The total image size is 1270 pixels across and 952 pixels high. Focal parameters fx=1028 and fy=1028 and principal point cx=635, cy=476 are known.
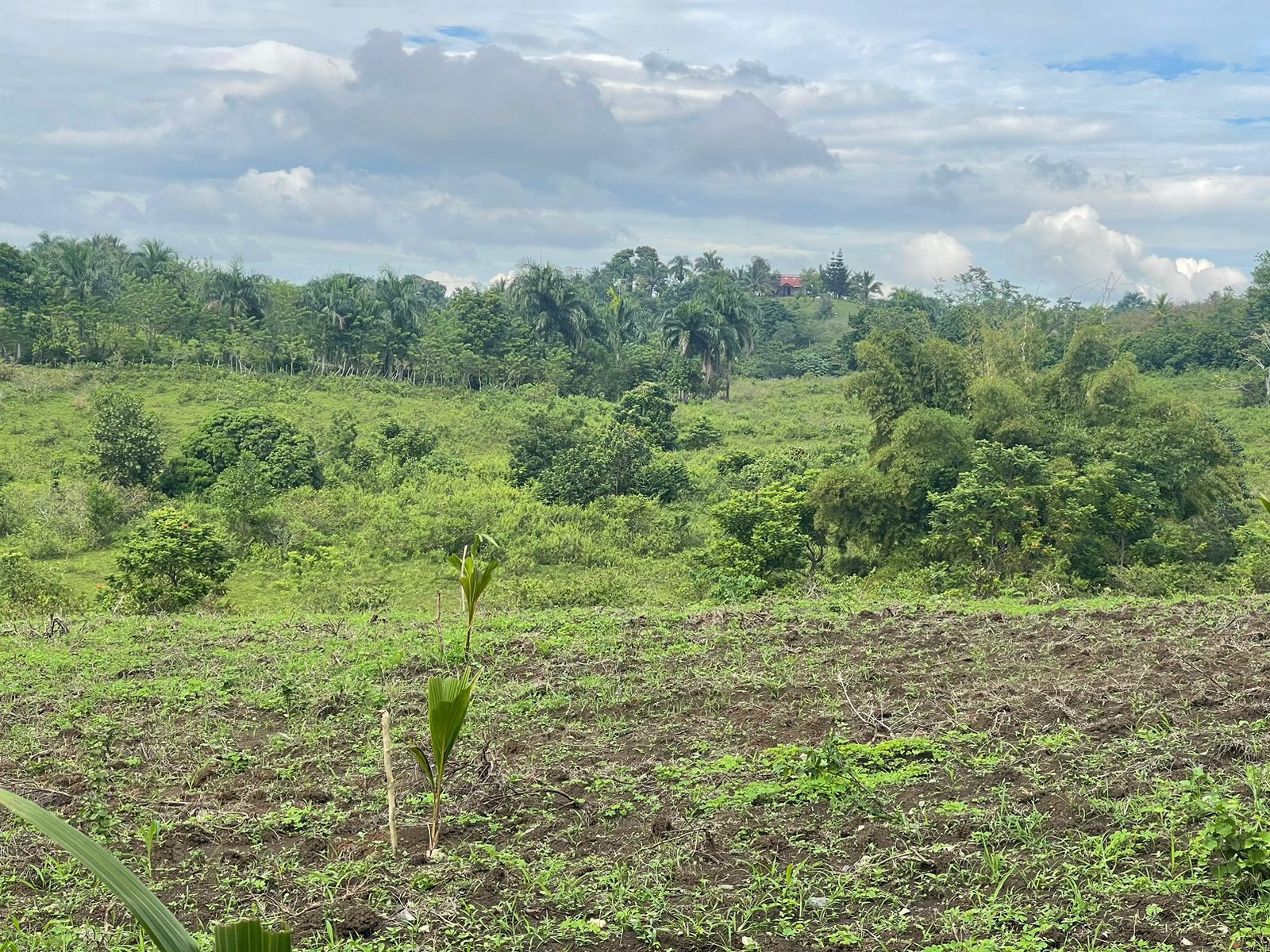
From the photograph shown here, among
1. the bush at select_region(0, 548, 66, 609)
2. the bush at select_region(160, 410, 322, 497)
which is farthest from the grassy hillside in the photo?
the bush at select_region(0, 548, 66, 609)

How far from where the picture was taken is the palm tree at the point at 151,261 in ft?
149

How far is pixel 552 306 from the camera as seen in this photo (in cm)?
4288

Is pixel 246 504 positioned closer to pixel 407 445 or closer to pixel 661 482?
pixel 407 445

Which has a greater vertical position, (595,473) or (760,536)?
(595,473)

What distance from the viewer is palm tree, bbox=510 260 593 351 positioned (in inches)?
1674

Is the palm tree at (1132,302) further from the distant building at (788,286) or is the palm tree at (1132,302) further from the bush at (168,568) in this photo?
the bush at (168,568)

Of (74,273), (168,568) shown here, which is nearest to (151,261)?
(74,273)

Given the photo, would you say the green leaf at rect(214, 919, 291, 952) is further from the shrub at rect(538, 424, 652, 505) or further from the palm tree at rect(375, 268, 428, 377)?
the palm tree at rect(375, 268, 428, 377)

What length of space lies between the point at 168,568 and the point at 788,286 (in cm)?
6980

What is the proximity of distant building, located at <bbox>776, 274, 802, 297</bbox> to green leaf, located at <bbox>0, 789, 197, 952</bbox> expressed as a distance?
7820 centimetres

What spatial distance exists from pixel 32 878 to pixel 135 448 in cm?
1855

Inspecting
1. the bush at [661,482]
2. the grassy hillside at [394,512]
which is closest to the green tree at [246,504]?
the grassy hillside at [394,512]

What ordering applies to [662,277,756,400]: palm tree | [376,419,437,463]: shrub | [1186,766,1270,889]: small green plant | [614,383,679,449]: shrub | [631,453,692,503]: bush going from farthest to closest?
[662,277,756,400]: palm tree
[614,383,679,449]: shrub
[376,419,437,463]: shrub
[631,453,692,503]: bush
[1186,766,1270,889]: small green plant

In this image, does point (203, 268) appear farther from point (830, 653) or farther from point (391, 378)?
point (830, 653)
